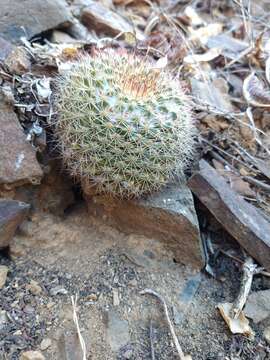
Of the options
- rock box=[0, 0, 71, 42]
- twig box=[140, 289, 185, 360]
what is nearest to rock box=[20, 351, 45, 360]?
twig box=[140, 289, 185, 360]

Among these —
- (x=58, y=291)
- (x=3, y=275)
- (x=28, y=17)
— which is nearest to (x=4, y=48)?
(x=28, y=17)

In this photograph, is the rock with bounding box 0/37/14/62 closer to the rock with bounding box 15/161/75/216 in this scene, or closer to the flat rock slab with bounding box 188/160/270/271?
the rock with bounding box 15/161/75/216

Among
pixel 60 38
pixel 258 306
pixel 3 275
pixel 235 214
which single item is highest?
pixel 60 38

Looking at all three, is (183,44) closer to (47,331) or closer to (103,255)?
(103,255)

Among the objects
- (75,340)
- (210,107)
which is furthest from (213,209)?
(75,340)

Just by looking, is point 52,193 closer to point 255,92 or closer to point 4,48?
point 4,48

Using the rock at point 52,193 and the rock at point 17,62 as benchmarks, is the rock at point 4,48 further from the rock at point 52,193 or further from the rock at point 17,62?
the rock at point 52,193
